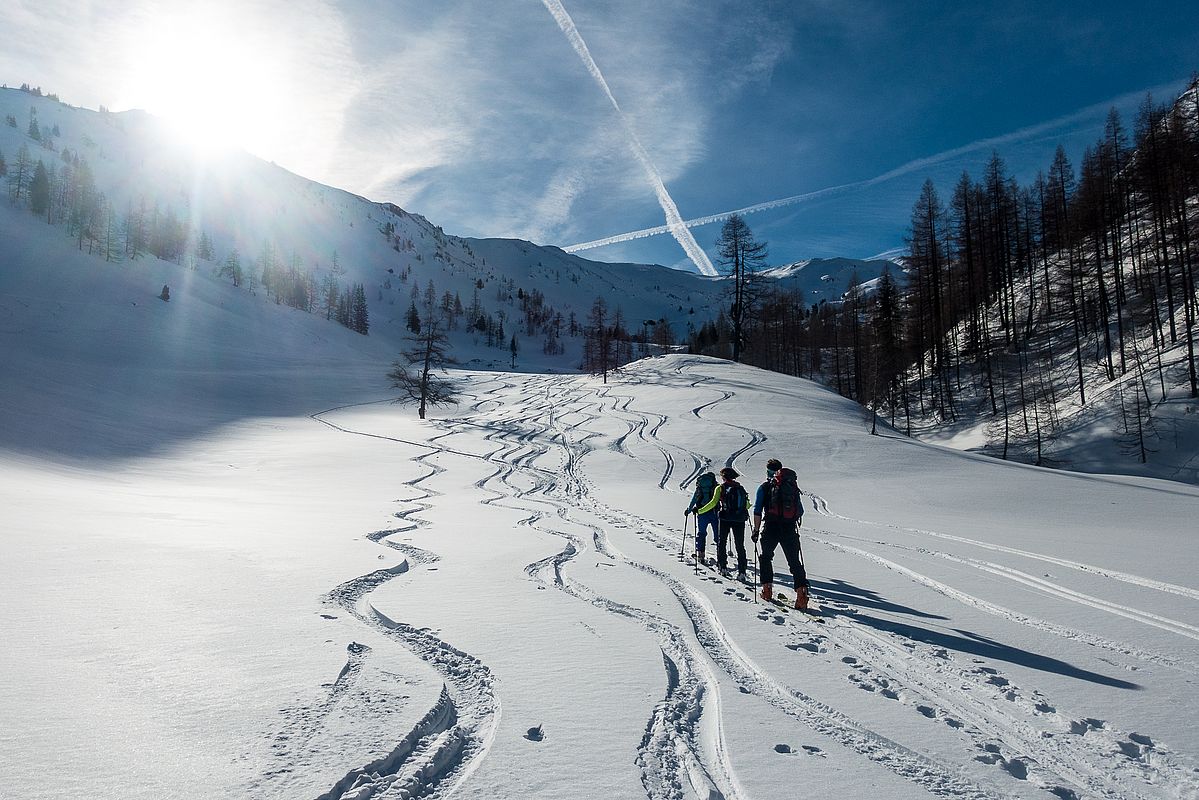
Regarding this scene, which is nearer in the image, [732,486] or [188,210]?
[732,486]

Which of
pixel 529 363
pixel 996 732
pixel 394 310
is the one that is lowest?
pixel 996 732

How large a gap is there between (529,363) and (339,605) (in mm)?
138654

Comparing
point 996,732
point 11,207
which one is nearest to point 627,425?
point 996,732

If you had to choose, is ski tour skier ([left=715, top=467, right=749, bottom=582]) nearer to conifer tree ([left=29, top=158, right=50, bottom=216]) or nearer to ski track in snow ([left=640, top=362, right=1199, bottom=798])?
ski track in snow ([left=640, top=362, right=1199, bottom=798])

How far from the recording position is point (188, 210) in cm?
18488

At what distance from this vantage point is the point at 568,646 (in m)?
5.54

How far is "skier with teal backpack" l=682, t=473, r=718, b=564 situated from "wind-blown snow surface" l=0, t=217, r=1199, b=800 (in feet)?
1.82

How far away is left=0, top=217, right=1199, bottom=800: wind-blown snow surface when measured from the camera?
3443 millimetres

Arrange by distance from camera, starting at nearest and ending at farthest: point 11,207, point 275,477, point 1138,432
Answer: point 275,477
point 1138,432
point 11,207

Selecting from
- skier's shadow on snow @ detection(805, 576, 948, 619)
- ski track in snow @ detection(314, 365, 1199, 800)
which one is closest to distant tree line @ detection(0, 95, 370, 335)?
ski track in snow @ detection(314, 365, 1199, 800)

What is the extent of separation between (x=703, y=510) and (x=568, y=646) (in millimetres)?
5079

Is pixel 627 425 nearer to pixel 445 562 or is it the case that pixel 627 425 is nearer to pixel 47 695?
pixel 445 562

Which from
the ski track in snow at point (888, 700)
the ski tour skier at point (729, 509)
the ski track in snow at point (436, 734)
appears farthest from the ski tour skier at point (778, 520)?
the ski track in snow at point (436, 734)

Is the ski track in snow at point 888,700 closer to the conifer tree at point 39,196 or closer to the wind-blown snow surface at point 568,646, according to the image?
the wind-blown snow surface at point 568,646
